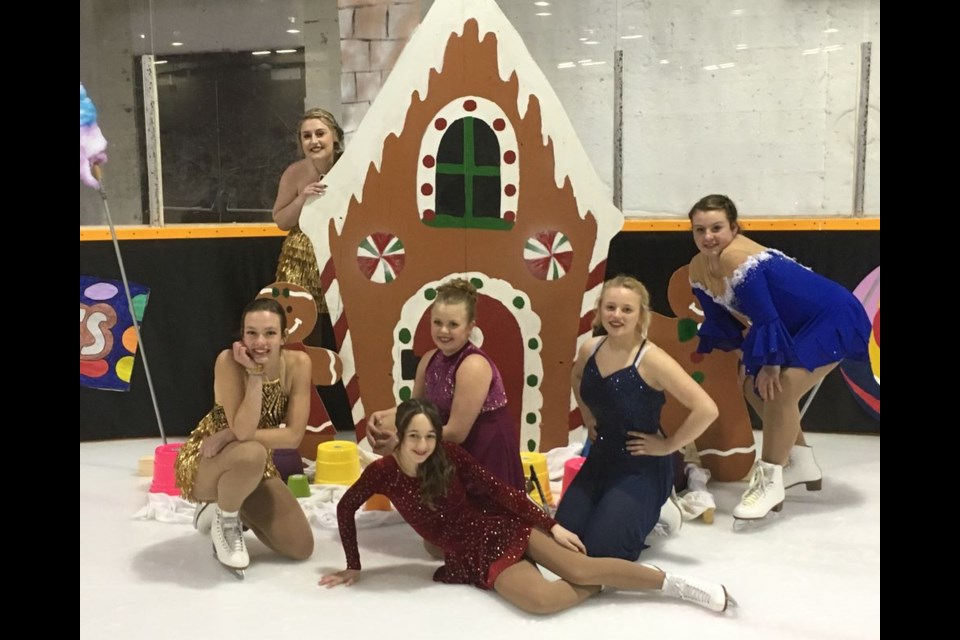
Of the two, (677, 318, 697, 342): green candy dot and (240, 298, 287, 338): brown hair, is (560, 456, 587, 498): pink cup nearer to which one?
(677, 318, 697, 342): green candy dot

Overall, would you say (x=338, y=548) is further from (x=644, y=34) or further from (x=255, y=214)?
(x=644, y=34)

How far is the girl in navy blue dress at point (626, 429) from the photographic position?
2752 millimetres

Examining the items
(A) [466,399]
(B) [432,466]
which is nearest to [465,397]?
(A) [466,399]

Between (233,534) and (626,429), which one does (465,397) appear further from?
(233,534)

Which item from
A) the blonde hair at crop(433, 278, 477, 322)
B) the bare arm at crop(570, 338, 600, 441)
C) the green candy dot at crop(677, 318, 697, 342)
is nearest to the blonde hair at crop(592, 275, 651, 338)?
the bare arm at crop(570, 338, 600, 441)

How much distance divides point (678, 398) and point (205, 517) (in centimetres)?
155

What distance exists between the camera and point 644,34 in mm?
5109

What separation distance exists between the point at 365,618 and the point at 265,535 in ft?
1.93

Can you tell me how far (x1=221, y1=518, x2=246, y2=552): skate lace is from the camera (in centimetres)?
278

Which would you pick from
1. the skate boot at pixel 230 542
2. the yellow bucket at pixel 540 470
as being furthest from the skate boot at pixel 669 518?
the skate boot at pixel 230 542

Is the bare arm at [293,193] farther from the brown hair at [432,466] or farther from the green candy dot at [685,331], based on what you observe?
the green candy dot at [685,331]

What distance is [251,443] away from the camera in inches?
108

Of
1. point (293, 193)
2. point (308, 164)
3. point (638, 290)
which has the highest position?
point (308, 164)

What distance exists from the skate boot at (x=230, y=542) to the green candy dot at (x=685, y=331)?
1.90 meters
